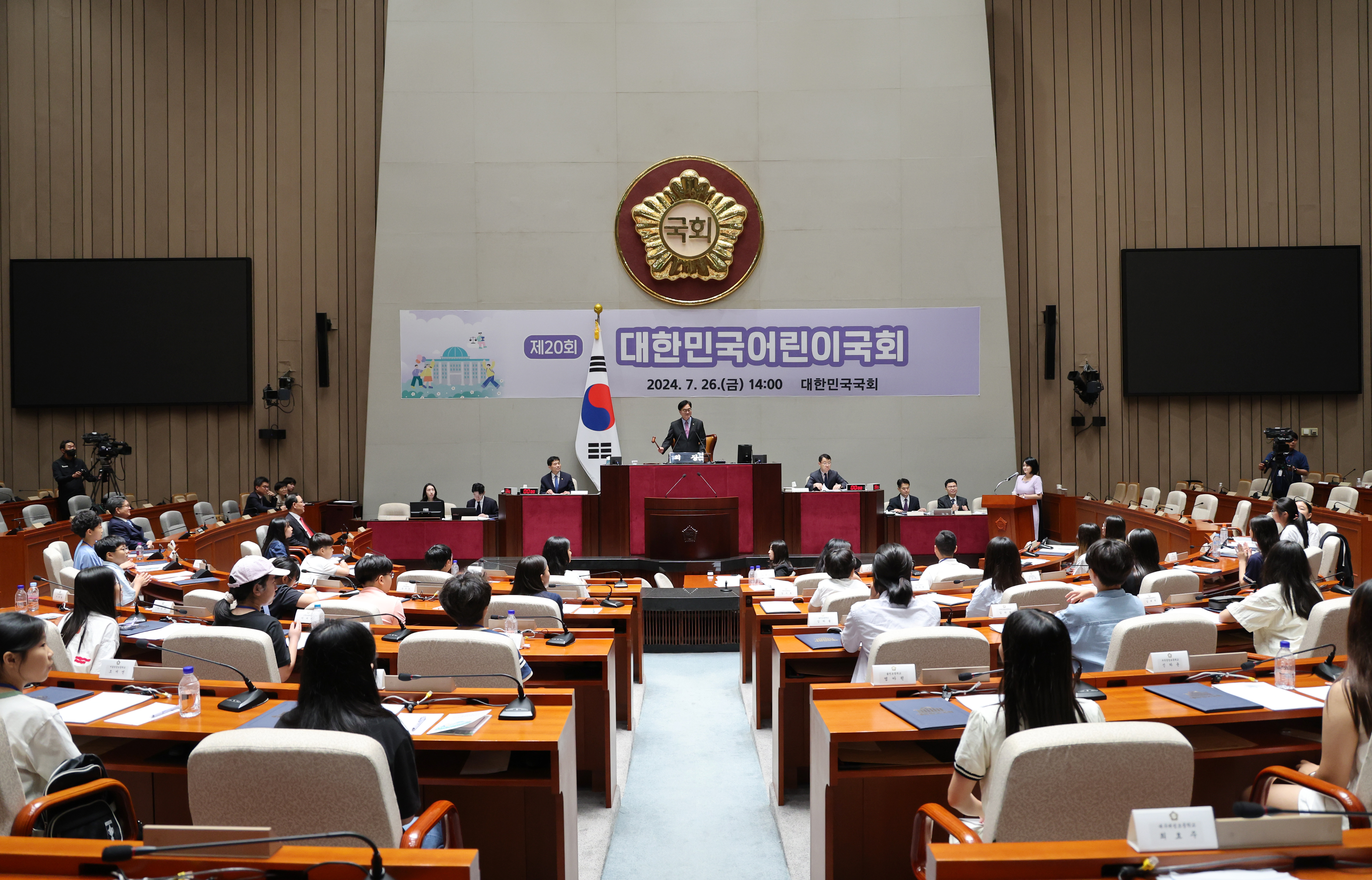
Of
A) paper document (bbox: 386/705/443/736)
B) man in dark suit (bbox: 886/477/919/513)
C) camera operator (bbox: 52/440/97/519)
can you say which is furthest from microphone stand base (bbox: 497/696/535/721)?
camera operator (bbox: 52/440/97/519)

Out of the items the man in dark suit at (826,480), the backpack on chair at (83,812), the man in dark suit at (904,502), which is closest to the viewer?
the backpack on chair at (83,812)

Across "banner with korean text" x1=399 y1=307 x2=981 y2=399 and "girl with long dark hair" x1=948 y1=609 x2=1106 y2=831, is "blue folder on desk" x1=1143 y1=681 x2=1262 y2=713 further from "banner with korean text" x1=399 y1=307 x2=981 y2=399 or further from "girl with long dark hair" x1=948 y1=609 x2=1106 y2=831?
"banner with korean text" x1=399 y1=307 x2=981 y2=399

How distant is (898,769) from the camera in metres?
2.79

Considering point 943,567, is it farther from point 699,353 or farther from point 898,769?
point 699,353

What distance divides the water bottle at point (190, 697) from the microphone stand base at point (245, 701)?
83 millimetres

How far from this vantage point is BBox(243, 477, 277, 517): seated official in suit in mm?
10242

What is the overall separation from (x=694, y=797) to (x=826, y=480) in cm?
677

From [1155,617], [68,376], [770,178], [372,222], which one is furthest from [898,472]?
[68,376]

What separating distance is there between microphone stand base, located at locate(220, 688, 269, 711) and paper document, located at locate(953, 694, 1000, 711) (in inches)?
88.3

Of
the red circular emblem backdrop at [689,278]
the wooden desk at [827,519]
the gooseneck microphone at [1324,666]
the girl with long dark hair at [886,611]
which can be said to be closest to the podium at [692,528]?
the wooden desk at [827,519]

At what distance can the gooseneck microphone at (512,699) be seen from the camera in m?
2.76

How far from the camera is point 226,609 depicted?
404 centimetres

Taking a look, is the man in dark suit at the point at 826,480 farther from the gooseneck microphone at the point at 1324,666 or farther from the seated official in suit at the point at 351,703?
the seated official in suit at the point at 351,703

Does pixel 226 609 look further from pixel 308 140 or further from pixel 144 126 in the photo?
pixel 144 126
